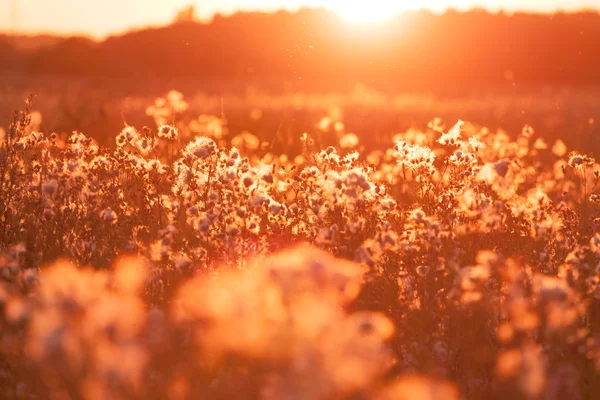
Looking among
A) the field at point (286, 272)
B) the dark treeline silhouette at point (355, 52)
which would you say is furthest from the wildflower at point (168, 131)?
the dark treeline silhouette at point (355, 52)

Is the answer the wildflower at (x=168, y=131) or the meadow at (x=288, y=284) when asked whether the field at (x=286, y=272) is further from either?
the wildflower at (x=168, y=131)

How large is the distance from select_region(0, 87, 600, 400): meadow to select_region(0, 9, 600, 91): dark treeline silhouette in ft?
56.8

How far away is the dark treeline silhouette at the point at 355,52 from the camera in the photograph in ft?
110

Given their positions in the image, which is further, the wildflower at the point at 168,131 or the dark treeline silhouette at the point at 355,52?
the dark treeline silhouette at the point at 355,52

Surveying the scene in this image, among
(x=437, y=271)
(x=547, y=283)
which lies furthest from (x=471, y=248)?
(x=547, y=283)

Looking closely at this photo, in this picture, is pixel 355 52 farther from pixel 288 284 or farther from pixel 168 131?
pixel 288 284

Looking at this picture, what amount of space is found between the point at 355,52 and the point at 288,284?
39012 millimetres

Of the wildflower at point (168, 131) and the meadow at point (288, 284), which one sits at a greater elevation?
the wildflower at point (168, 131)

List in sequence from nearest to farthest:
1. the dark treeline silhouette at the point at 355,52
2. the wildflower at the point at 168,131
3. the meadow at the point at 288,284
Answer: the meadow at the point at 288,284, the wildflower at the point at 168,131, the dark treeline silhouette at the point at 355,52

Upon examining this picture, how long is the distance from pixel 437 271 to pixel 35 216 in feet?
9.21

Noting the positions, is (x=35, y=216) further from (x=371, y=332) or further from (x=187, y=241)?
(x=371, y=332)

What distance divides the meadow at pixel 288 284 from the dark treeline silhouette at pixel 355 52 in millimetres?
17305

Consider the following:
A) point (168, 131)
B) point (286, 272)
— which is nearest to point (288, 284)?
point (286, 272)

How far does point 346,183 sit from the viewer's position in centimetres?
436
